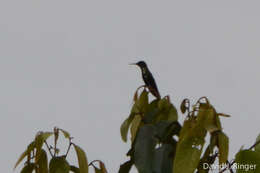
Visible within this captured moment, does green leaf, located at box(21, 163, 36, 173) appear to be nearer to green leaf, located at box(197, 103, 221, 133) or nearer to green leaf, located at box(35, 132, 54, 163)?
green leaf, located at box(35, 132, 54, 163)

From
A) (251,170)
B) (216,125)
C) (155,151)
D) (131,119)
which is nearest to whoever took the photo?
(251,170)

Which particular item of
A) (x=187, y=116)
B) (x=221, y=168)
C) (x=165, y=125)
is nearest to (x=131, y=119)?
(x=165, y=125)

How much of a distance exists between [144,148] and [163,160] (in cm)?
12

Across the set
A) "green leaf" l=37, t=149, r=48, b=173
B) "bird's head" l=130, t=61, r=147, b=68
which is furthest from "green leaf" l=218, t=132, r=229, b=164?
"bird's head" l=130, t=61, r=147, b=68

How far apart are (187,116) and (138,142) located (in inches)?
12.5

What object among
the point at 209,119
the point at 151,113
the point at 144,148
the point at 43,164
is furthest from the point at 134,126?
the point at 209,119

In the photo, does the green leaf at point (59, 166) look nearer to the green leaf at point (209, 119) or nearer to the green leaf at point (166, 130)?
the green leaf at point (166, 130)

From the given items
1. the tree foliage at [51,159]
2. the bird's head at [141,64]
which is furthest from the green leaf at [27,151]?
the bird's head at [141,64]

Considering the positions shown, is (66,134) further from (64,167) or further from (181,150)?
(181,150)

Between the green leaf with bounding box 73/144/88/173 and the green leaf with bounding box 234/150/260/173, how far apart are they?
0.80 m

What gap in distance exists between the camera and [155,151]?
3646 millimetres

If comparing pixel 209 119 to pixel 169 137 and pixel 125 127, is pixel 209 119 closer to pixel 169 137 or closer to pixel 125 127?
pixel 169 137

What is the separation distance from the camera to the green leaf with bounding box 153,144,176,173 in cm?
353

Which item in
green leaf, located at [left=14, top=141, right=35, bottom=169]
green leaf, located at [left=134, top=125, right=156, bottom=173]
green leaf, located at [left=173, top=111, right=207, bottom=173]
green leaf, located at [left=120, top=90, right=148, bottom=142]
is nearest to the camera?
green leaf, located at [left=173, top=111, right=207, bottom=173]
